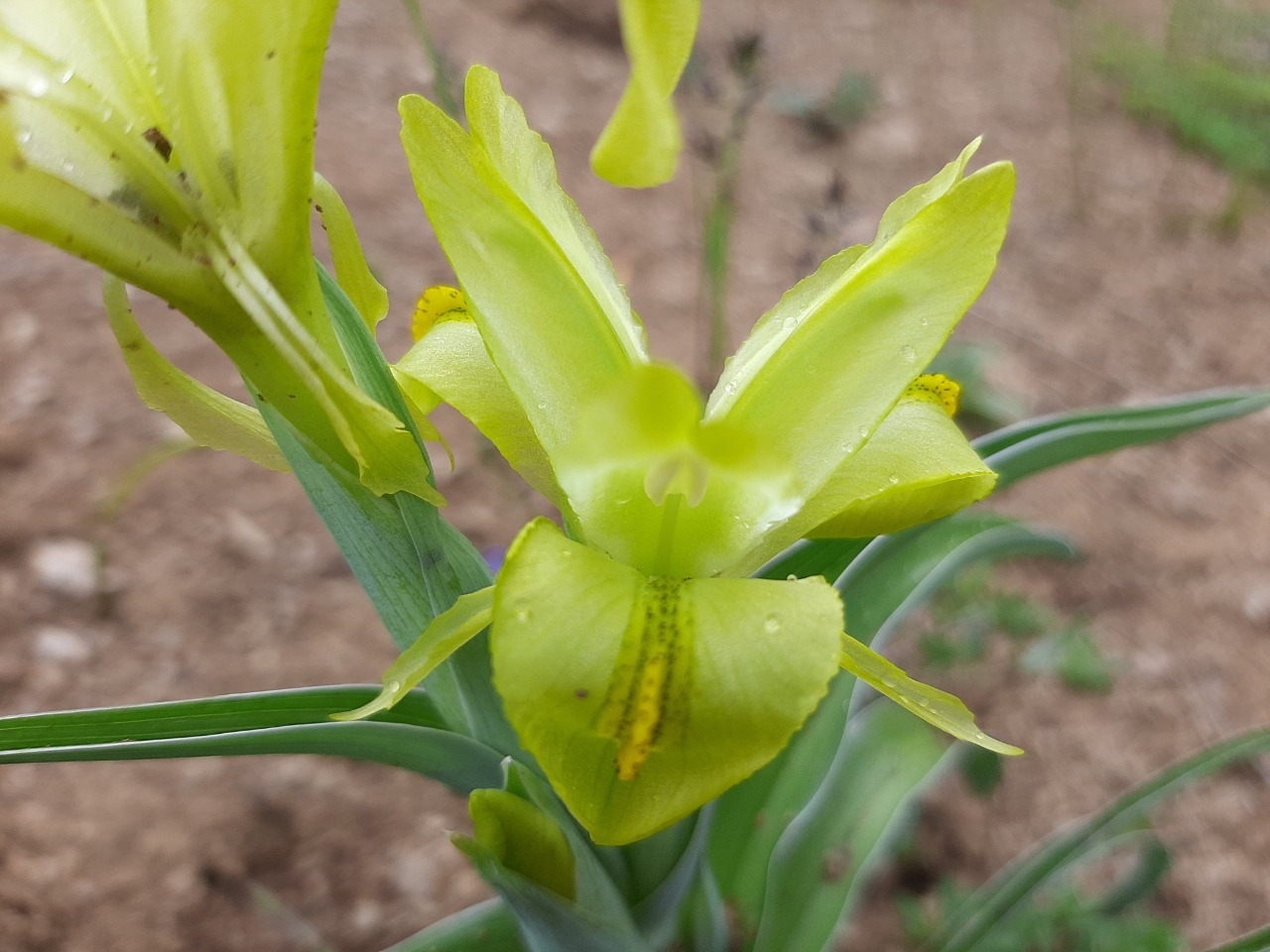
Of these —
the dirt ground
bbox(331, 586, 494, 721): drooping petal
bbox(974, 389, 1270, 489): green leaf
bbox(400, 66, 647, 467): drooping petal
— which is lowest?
the dirt ground

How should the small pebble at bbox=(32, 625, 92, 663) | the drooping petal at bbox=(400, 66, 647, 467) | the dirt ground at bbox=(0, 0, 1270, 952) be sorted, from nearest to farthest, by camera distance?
the drooping petal at bbox=(400, 66, 647, 467) < the dirt ground at bbox=(0, 0, 1270, 952) < the small pebble at bbox=(32, 625, 92, 663)

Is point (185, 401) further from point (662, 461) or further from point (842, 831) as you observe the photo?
point (842, 831)

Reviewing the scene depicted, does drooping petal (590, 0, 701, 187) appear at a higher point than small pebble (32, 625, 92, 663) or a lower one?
higher

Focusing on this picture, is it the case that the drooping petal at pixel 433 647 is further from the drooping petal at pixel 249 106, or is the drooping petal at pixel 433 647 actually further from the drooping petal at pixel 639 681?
the drooping petal at pixel 249 106

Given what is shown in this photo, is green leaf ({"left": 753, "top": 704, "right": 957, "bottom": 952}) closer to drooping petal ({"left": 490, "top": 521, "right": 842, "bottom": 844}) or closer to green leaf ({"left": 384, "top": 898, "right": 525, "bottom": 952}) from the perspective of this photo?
green leaf ({"left": 384, "top": 898, "right": 525, "bottom": 952})

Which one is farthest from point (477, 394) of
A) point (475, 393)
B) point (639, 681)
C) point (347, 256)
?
point (639, 681)

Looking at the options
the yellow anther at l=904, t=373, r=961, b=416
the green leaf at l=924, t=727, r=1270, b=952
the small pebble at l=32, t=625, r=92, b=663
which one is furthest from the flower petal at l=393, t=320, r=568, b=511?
the small pebble at l=32, t=625, r=92, b=663
